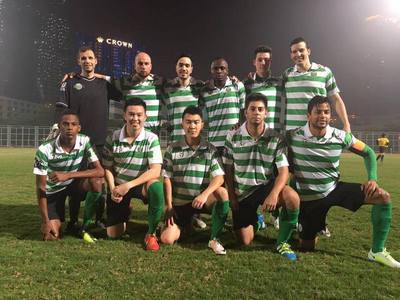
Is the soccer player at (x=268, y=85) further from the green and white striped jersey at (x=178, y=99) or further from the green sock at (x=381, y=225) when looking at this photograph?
the green sock at (x=381, y=225)

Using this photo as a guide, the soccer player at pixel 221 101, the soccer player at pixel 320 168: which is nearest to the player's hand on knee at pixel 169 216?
the soccer player at pixel 221 101

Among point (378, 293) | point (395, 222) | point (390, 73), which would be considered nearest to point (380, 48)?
point (390, 73)

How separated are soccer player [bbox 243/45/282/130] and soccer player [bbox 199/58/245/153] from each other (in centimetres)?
26

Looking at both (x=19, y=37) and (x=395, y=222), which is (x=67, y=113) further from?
(x=19, y=37)

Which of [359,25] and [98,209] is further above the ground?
[359,25]

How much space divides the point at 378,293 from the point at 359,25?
39.2 meters

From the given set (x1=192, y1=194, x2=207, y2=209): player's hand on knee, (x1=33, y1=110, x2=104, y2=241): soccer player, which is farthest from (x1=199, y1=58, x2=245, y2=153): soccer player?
(x1=33, y1=110, x2=104, y2=241): soccer player

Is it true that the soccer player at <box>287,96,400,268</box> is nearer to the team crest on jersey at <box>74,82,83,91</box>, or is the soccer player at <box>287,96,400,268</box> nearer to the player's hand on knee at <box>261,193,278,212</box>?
the player's hand on knee at <box>261,193,278,212</box>

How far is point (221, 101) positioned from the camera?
16.0 ft

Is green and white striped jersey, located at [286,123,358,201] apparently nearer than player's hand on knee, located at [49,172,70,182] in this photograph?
Yes

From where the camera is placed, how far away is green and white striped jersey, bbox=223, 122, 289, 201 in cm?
391

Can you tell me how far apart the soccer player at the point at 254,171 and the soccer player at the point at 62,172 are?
4.90ft

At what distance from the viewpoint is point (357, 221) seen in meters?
Answer: 5.29

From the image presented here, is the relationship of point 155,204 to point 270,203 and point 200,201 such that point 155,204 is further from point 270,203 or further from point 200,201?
point 270,203
